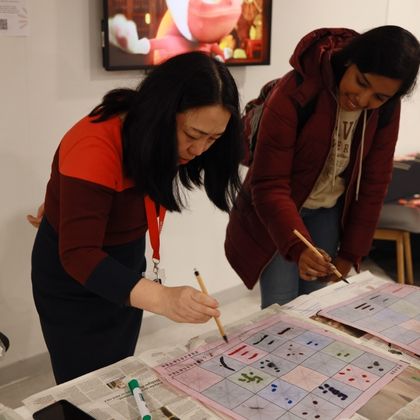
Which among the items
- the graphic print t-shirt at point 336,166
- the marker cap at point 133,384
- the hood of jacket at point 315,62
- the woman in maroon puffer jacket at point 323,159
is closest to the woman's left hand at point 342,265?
the woman in maroon puffer jacket at point 323,159

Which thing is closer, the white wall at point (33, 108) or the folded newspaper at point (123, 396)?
the folded newspaper at point (123, 396)

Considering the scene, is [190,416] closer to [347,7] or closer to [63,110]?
[63,110]

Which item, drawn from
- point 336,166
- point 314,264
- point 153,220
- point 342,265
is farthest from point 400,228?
point 153,220

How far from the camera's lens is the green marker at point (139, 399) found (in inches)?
37.8

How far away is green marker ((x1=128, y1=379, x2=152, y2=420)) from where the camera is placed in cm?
96

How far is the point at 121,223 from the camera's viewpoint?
1.20 m

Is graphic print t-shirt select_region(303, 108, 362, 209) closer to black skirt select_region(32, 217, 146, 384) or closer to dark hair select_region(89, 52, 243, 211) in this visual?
dark hair select_region(89, 52, 243, 211)

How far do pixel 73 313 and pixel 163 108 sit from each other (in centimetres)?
53

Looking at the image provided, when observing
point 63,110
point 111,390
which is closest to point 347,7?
point 63,110

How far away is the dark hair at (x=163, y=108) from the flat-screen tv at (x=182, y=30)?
3.43ft

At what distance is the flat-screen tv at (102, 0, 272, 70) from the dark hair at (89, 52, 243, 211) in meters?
1.05

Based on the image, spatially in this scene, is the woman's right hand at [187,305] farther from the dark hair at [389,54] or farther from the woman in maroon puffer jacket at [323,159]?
the dark hair at [389,54]

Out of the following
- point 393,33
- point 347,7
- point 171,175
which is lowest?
point 171,175

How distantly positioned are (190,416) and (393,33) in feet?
3.24
